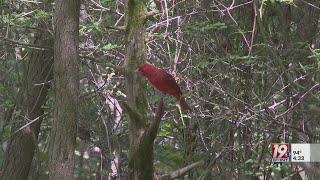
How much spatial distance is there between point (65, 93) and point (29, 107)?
8.52 feet

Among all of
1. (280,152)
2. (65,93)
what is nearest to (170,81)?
(65,93)

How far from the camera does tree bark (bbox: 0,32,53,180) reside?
236 inches

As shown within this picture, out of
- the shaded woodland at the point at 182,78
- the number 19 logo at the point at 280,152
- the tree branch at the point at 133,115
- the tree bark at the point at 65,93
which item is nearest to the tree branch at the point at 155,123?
the shaded woodland at the point at 182,78

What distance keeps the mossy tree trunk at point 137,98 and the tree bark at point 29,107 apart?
2.07m

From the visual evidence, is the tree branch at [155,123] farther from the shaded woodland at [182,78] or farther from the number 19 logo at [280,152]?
the number 19 logo at [280,152]

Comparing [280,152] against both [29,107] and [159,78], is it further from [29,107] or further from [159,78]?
[29,107]

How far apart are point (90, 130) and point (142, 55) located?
2155 mm

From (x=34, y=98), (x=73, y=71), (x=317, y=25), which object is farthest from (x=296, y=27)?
(x=34, y=98)

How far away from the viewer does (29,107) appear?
239 inches

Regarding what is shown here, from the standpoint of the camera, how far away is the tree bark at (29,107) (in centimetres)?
598

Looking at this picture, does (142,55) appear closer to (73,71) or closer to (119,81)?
(73,71)

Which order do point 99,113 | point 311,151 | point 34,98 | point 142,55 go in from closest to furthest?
point 142,55, point 311,151, point 99,113, point 34,98

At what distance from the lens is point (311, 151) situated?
4285mm

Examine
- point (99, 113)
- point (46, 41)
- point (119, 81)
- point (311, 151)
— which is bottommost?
point (311, 151)
